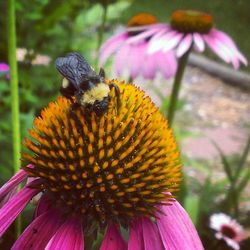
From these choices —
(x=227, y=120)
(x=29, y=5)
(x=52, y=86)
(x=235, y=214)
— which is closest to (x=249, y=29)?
(x=227, y=120)

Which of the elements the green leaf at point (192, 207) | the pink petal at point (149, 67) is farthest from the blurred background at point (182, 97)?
the pink petal at point (149, 67)

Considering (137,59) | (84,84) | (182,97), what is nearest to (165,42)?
(137,59)

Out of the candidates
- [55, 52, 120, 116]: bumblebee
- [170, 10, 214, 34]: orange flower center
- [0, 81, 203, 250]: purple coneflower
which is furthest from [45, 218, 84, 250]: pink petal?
[170, 10, 214, 34]: orange flower center

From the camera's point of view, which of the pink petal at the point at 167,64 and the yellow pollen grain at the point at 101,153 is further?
the pink petal at the point at 167,64

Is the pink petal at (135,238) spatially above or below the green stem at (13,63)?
below

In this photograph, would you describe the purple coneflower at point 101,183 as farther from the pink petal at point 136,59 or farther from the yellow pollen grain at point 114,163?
the pink petal at point 136,59

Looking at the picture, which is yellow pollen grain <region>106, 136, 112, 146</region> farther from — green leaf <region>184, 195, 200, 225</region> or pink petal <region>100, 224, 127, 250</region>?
green leaf <region>184, 195, 200, 225</region>

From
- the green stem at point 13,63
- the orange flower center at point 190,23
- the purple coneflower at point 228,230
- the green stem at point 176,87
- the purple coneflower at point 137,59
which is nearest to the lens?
the green stem at point 13,63

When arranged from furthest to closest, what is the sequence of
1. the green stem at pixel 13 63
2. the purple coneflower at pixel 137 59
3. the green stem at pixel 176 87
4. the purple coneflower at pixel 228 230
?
the purple coneflower at pixel 137 59, the green stem at pixel 176 87, the purple coneflower at pixel 228 230, the green stem at pixel 13 63

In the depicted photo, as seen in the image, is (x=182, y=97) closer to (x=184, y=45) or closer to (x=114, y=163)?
(x=184, y=45)
